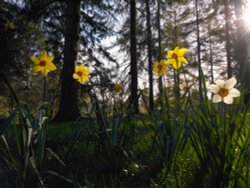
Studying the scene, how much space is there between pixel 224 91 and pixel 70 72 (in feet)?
25.3

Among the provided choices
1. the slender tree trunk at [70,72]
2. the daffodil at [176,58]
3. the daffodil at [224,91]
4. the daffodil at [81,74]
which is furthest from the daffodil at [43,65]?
the slender tree trunk at [70,72]

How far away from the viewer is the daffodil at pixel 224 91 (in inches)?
66.5

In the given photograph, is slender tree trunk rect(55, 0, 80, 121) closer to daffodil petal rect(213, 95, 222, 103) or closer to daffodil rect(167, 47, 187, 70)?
daffodil rect(167, 47, 187, 70)

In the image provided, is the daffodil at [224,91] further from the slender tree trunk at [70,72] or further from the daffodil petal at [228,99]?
the slender tree trunk at [70,72]

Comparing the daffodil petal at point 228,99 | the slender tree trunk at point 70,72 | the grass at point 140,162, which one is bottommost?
the grass at point 140,162

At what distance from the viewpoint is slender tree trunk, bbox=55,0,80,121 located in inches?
347

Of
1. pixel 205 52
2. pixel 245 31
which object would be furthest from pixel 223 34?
pixel 245 31

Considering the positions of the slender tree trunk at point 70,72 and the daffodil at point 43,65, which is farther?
the slender tree trunk at point 70,72

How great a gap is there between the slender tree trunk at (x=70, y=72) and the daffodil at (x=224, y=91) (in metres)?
7.33

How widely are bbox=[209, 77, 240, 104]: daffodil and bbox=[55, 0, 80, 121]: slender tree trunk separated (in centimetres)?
733

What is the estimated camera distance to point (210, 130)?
1.56 m

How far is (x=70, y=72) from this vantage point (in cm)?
910

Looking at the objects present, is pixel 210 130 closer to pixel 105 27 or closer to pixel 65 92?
pixel 65 92

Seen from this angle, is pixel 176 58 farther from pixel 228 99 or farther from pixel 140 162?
pixel 140 162
